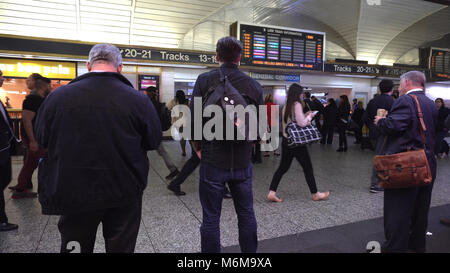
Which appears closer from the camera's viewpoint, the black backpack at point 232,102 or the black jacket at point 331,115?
the black backpack at point 232,102

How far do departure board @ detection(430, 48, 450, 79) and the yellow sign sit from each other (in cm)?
1475

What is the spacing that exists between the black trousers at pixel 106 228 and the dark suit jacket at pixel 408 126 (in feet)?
7.34

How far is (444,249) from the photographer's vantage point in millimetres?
2816

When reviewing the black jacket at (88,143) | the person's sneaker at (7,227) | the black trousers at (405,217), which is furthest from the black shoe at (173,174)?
the black jacket at (88,143)

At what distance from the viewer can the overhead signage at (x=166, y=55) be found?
9.07 meters

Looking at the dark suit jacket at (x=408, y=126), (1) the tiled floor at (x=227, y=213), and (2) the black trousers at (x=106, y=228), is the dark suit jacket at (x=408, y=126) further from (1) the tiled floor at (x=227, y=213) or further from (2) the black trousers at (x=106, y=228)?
(2) the black trousers at (x=106, y=228)

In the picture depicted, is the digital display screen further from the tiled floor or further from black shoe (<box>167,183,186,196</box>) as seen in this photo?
black shoe (<box>167,183,186,196</box>)

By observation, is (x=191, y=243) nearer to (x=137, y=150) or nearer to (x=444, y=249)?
(x=137, y=150)

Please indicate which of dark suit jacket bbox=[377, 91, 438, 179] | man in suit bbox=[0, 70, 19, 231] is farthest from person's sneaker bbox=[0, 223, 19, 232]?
dark suit jacket bbox=[377, 91, 438, 179]

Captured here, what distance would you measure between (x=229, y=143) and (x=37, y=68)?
965cm

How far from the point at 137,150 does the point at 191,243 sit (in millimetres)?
1584

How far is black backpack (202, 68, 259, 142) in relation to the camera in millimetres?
1933

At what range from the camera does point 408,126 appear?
8.45ft
